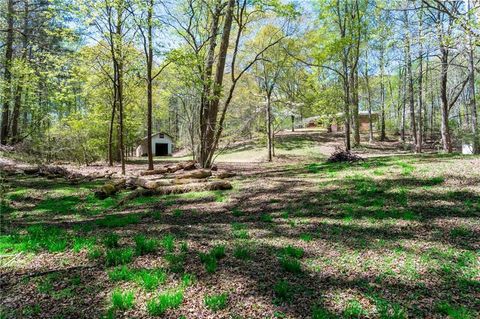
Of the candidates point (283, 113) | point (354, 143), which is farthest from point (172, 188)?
point (354, 143)

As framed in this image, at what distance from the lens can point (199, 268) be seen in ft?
13.1

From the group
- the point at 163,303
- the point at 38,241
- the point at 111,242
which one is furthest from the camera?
the point at 38,241

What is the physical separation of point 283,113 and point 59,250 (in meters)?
22.4

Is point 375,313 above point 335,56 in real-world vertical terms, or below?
below

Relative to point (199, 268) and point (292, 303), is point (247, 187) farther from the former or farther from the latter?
point (292, 303)

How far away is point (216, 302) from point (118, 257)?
182 cm

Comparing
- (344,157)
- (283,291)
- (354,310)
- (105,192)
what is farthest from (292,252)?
(344,157)

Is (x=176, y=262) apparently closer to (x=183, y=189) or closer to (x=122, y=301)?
(x=122, y=301)

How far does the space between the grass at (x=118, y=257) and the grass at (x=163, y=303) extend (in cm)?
118

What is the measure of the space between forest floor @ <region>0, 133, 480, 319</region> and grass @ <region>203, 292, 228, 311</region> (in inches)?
0.4

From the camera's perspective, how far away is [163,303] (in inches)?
124

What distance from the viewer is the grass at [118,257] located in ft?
13.8

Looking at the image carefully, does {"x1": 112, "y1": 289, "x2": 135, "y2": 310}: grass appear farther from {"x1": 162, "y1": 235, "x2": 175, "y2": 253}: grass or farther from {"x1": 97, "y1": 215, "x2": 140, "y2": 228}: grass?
{"x1": 97, "y1": 215, "x2": 140, "y2": 228}: grass

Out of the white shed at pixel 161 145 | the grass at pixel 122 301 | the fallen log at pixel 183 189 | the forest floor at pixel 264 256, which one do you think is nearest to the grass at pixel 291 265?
the forest floor at pixel 264 256
